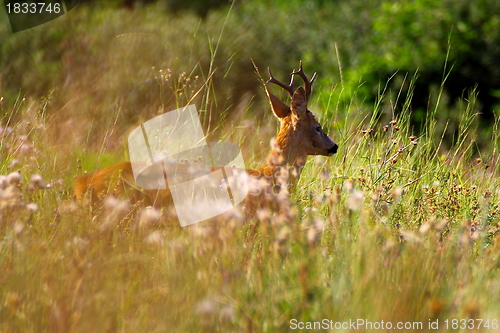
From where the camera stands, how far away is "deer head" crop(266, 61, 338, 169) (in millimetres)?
5547

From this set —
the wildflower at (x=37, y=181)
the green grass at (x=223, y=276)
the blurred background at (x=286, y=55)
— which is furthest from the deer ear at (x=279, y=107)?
the wildflower at (x=37, y=181)

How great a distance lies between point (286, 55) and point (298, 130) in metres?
7.07

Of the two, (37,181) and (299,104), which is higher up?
(37,181)

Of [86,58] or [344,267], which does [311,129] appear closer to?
[344,267]

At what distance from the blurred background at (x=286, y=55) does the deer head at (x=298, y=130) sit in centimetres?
242

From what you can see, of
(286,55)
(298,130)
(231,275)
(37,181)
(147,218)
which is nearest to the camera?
(231,275)

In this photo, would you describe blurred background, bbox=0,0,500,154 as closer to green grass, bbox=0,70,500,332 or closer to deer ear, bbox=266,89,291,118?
deer ear, bbox=266,89,291,118

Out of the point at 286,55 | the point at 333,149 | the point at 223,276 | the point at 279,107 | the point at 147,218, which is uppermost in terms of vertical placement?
the point at 223,276

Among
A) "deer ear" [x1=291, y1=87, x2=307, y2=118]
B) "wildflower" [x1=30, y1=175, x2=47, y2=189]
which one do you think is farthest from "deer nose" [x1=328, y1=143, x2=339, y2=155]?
"wildflower" [x1=30, y1=175, x2=47, y2=189]

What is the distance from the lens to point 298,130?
18.5 ft

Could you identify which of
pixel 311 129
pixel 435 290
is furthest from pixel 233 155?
pixel 435 290

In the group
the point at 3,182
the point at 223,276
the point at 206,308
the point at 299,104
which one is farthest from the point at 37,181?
the point at 299,104

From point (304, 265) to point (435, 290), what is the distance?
2.17 ft

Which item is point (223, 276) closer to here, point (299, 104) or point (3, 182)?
point (3, 182)
